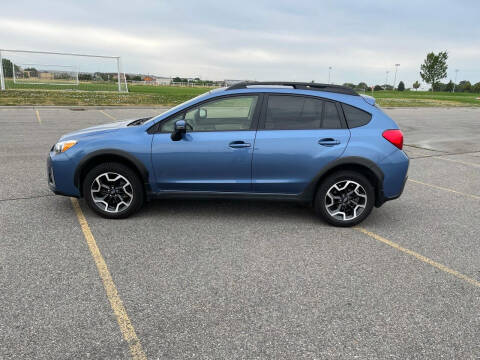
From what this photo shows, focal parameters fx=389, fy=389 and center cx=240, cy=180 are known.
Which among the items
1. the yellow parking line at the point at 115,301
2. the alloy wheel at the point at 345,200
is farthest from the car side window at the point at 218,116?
the yellow parking line at the point at 115,301

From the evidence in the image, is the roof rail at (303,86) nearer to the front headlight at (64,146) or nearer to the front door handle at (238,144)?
the front door handle at (238,144)

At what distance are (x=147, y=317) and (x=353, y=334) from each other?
149 cm

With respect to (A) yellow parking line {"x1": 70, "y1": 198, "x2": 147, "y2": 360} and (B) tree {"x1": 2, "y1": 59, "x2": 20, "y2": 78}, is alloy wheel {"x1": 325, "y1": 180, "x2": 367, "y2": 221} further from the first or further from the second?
(B) tree {"x1": 2, "y1": 59, "x2": 20, "y2": 78}

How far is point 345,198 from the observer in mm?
4676

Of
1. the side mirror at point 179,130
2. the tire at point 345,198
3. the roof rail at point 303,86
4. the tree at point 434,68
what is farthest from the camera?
the tree at point 434,68

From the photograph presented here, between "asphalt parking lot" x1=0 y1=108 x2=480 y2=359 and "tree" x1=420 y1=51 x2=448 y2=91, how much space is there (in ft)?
334

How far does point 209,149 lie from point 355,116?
5.86ft

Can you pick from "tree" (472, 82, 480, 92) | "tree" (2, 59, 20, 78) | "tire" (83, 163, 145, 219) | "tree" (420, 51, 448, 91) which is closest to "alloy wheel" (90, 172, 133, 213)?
"tire" (83, 163, 145, 219)

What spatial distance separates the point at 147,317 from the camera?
9.40ft

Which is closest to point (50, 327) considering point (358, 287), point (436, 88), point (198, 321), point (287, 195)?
point (198, 321)

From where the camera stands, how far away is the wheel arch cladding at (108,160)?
14.8 feet

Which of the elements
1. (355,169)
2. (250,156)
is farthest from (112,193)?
(355,169)

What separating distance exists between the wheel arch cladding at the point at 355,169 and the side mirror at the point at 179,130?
63.3 inches

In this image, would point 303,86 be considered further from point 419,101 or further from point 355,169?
point 419,101
